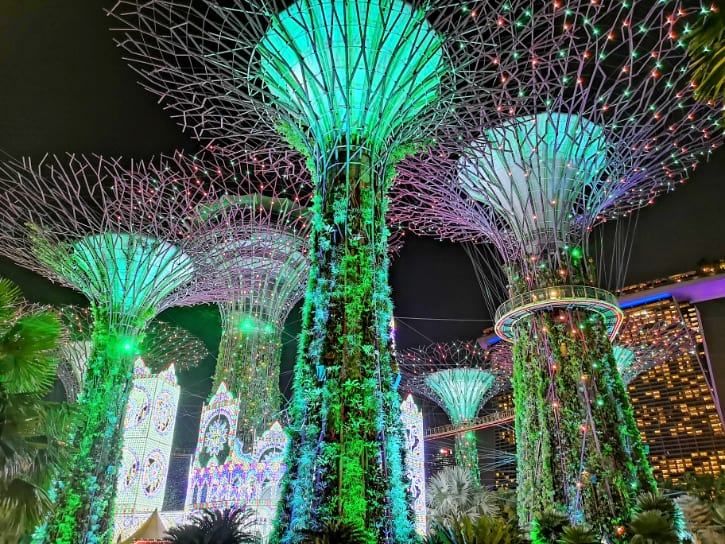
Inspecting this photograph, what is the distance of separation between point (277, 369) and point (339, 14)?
59.1 ft

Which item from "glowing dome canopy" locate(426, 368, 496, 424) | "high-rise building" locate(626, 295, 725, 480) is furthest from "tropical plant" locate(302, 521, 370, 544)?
"high-rise building" locate(626, 295, 725, 480)

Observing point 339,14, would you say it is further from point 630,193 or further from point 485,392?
point 485,392

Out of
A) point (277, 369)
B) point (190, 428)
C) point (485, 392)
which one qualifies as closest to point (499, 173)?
point (277, 369)

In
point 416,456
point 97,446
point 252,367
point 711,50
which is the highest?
point 252,367

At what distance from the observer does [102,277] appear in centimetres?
1664

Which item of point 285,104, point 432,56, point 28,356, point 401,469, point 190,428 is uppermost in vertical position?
point 432,56

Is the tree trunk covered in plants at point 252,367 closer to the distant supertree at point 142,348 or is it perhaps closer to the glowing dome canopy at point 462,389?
the distant supertree at point 142,348

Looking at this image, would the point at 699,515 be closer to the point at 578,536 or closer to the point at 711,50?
the point at 578,536

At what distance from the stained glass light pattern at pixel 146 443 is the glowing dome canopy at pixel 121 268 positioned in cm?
664

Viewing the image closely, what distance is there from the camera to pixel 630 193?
1639 cm

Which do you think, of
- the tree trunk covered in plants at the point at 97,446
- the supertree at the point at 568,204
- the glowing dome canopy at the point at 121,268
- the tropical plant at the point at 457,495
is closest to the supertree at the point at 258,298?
the glowing dome canopy at the point at 121,268

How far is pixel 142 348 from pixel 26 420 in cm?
2277

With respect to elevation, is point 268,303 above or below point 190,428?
above

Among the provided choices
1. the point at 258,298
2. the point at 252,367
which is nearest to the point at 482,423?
the point at 252,367
